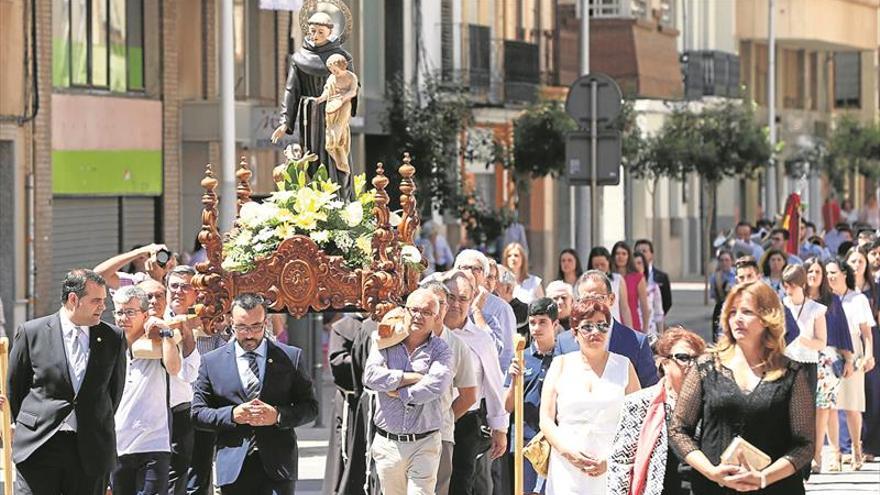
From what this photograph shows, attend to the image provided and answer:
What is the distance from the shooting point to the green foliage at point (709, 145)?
4609 cm

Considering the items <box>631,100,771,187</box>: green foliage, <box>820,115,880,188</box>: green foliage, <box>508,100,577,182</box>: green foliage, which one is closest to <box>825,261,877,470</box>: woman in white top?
<box>508,100,577,182</box>: green foliage

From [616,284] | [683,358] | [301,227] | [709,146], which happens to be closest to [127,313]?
[301,227]

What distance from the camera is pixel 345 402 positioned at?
14820 millimetres

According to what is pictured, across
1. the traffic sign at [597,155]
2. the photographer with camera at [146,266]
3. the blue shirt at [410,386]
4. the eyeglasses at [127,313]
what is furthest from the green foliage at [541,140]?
the blue shirt at [410,386]

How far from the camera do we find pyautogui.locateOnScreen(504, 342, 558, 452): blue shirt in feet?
48.0

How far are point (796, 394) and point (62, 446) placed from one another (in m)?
4.34

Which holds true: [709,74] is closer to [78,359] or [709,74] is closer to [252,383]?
[78,359]

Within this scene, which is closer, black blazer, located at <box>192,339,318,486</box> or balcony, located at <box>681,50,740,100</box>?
black blazer, located at <box>192,339,318,486</box>

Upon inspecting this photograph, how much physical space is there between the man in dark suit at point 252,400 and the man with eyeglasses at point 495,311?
3.27m

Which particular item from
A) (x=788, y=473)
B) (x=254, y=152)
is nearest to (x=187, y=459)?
(x=788, y=473)

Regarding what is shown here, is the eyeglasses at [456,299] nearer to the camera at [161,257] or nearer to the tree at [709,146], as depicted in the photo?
the camera at [161,257]

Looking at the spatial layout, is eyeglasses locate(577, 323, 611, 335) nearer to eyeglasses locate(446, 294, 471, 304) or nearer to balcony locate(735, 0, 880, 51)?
eyeglasses locate(446, 294, 471, 304)

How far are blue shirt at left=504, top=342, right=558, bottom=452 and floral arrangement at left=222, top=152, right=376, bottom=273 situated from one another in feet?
3.81

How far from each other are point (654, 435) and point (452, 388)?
2.83 meters
